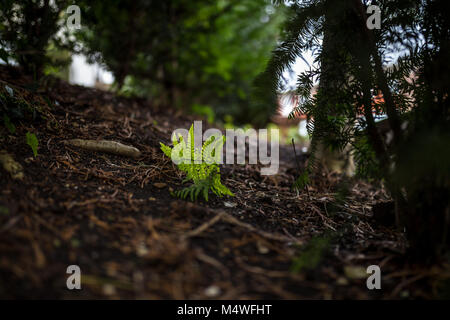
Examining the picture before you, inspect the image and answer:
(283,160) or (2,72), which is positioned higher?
(2,72)

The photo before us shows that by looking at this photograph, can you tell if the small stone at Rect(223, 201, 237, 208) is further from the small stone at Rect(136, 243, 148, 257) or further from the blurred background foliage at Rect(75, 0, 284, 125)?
the blurred background foliage at Rect(75, 0, 284, 125)

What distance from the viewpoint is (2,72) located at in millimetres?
2738

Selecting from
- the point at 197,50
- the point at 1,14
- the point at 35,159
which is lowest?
the point at 35,159

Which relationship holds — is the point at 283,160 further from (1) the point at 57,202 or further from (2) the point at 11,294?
(2) the point at 11,294

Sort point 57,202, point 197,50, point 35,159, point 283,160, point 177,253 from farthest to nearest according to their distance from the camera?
point 197,50, point 283,160, point 35,159, point 57,202, point 177,253

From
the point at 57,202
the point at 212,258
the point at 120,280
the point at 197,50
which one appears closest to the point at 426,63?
the point at 212,258

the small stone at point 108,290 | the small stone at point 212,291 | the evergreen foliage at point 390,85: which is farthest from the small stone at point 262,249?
the small stone at point 108,290

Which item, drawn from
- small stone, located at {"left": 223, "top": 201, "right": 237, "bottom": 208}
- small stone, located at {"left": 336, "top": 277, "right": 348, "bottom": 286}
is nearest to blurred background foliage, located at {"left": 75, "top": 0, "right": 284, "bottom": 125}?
small stone, located at {"left": 223, "top": 201, "right": 237, "bottom": 208}

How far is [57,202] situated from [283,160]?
2.79 m

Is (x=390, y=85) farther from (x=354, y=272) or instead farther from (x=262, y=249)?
(x=262, y=249)

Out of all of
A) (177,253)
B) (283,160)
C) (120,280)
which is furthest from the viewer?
(283,160)

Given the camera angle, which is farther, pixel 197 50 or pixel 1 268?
pixel 197 50

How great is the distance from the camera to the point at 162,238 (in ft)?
4.22

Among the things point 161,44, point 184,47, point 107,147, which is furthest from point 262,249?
point 184,47
